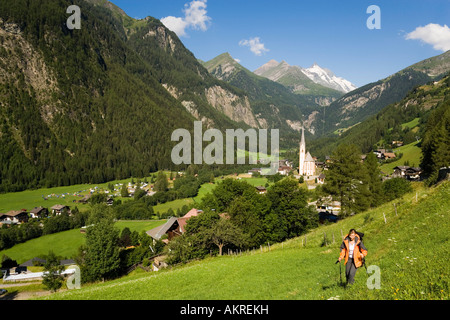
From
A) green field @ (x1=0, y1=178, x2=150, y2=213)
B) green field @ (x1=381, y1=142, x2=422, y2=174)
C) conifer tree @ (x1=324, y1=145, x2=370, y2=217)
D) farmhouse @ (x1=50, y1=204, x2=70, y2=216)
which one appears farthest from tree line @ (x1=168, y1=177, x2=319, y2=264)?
green field @ (x1=381, y1=142, x2=422, y2=174)

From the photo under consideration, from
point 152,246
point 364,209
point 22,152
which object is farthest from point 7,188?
point 364,209

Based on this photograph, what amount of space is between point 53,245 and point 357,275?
7952cm

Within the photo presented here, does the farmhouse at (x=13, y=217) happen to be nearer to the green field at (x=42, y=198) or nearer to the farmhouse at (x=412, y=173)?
the green field at (x=42, y=198)

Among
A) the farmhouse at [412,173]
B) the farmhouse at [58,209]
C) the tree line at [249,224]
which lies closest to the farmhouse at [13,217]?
the farmhouse at [58,209]

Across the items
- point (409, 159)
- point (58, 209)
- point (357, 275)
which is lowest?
point (58, 209)

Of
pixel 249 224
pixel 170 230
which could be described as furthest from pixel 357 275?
pixel 170 230

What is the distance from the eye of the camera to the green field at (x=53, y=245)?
205ft

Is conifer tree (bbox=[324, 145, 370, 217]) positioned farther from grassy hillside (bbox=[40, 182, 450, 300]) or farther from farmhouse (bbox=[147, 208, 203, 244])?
farmhouse (bbox=[147, 208, 203, 244])

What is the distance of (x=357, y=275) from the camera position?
38.2 ft

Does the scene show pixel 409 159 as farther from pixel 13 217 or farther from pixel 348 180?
pixel 13 217

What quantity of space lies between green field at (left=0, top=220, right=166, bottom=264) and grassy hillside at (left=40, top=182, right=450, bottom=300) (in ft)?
181

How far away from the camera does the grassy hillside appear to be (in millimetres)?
9109

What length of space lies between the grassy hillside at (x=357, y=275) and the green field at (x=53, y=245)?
55.3 metres
